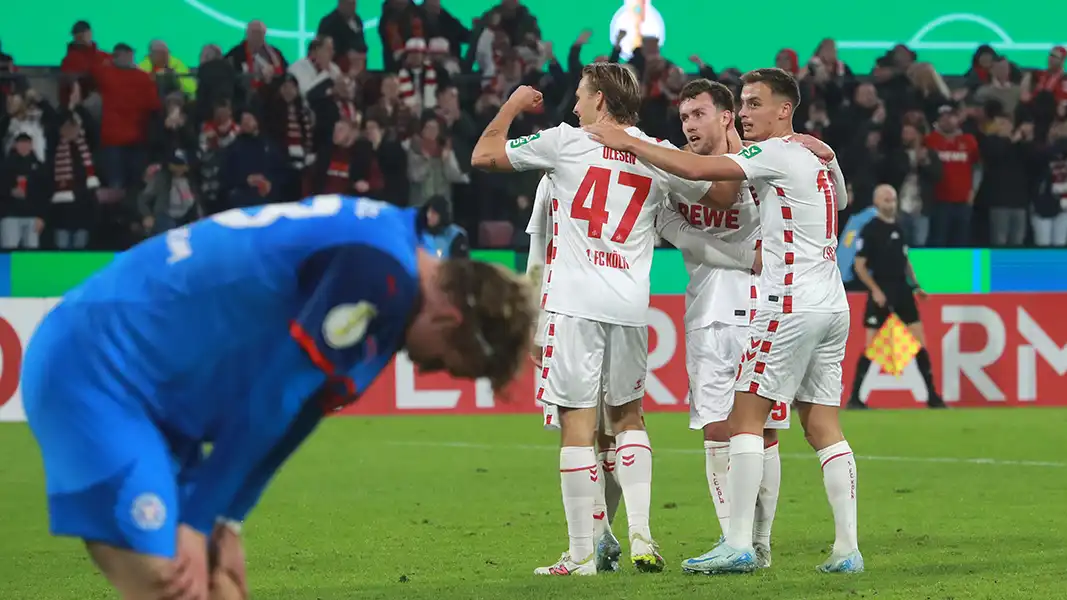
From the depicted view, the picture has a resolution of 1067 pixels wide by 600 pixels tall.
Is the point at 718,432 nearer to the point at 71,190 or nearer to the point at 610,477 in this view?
the point at 610,477

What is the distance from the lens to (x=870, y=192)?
19.3 metres

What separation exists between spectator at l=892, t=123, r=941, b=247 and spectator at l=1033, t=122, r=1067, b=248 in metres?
1.53

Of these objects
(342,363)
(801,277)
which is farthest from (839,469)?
(342,363)

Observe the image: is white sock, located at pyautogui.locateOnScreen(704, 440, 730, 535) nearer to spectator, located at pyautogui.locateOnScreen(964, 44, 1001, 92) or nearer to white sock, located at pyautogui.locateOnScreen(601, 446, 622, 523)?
white sock, located at pyautogui.locateOnScreen(601, 446, 622, 523)

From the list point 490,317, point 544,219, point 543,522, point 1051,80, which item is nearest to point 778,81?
point 544,219

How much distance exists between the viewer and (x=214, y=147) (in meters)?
17.5

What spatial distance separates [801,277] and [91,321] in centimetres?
407

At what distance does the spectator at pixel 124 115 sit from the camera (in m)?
17.3

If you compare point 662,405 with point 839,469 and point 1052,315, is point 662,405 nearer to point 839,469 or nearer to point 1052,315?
point 1052,315

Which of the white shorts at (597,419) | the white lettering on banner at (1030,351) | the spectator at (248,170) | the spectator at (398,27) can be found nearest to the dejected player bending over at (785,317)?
the white shorts at (597,419)

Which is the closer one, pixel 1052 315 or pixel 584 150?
pixel 584 150

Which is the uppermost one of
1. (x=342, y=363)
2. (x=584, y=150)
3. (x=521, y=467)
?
(x=584, y=150)

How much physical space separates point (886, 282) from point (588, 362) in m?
11.0

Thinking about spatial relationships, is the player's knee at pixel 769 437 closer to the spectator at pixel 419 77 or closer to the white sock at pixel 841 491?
the white sock at pixel 841 491
